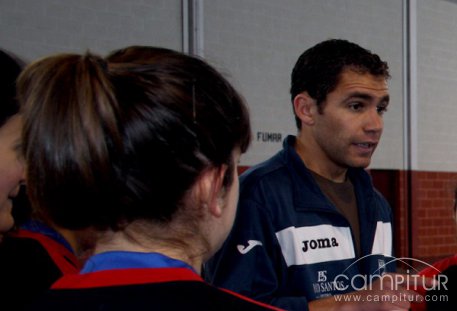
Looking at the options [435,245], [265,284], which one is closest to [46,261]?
[265,284]

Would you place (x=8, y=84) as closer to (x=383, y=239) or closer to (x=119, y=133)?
(x=119, y=133)

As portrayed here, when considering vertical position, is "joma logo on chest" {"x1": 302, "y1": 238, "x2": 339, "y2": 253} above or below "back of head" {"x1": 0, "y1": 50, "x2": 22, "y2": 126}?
below

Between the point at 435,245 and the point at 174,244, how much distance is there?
6.98 meters

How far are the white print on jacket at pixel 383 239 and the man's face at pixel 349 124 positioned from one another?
23 centimetres

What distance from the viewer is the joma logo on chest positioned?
176cm

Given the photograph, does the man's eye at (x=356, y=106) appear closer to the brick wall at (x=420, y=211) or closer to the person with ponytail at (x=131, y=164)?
the person with ponytail at (x=131, y=164)

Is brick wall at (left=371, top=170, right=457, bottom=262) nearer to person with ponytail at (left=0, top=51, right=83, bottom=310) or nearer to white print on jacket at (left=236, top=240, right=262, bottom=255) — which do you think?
white print on jacket at (left=236, top=240, right=262, bottom=255)

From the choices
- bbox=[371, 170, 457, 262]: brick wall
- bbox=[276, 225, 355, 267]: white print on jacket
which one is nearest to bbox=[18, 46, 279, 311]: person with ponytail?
bbox=[276, 225, 355, 267]: white print on jacket

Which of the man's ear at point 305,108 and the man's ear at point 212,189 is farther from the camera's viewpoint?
the man's ear at point 305,108

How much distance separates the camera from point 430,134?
734 cm

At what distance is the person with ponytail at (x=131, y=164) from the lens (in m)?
0.81

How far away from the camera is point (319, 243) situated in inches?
70.6

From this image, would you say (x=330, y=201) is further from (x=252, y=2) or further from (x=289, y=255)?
(x=252, y=2)

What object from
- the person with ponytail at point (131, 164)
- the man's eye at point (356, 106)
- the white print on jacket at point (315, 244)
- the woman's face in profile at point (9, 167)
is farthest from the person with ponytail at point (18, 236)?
the man's eye at point (356, 106)
